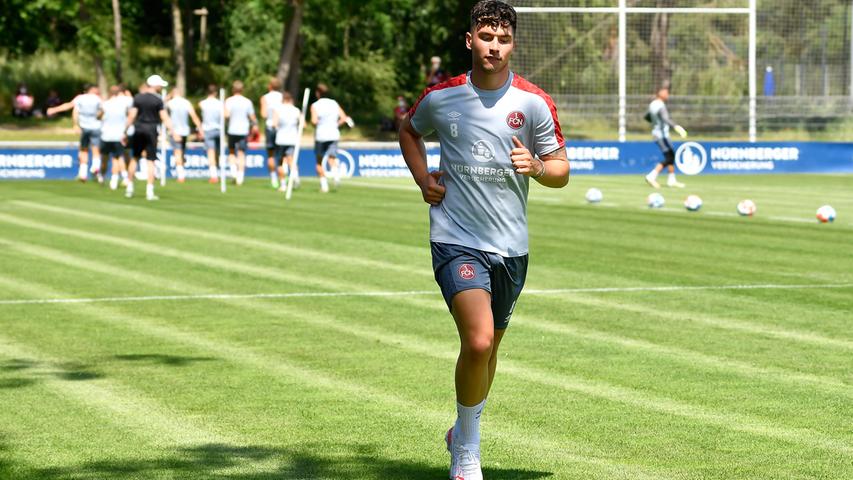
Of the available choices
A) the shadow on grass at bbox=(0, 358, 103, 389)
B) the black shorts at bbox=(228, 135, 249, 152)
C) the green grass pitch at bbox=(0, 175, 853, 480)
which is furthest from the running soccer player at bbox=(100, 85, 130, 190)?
the shadow on grass at bbox=(0, 358, 103, 389)

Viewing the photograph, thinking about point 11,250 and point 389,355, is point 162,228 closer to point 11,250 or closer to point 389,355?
point 11,250

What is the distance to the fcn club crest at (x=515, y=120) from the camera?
6.41 metres

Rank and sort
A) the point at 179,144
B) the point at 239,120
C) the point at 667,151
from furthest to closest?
the point at 179,144 < the point at 667,151 < the point at 239,120

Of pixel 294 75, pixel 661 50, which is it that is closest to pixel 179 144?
pixel 661 50

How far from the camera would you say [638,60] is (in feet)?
160

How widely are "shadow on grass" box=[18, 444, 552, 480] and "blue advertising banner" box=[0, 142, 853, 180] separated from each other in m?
28.5

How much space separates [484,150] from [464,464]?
1.36m

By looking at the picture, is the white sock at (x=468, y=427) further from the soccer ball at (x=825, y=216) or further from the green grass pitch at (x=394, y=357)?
the soccer ball at (x=825, y=216)

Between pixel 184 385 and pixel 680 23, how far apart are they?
42152mm

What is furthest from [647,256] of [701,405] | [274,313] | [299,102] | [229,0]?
[229,0]

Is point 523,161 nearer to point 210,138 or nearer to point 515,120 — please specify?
point 515,120

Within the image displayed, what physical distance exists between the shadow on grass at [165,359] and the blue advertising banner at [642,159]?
25.6m

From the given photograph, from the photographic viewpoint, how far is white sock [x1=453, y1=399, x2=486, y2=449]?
650 centimetres

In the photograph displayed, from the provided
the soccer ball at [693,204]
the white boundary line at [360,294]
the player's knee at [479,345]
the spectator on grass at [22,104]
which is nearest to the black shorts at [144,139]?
the soccer ball at [693,204]
